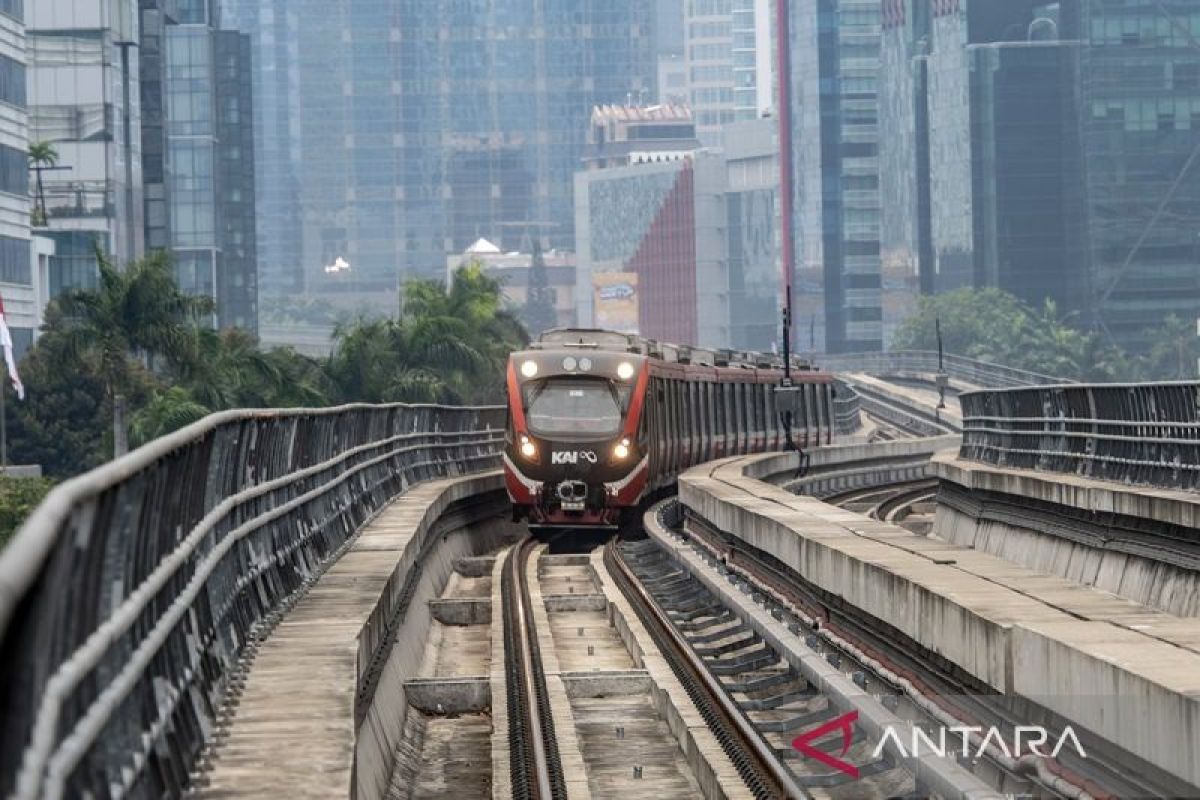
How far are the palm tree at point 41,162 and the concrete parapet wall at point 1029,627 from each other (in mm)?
111017

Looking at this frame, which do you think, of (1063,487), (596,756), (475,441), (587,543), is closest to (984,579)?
(596,756)

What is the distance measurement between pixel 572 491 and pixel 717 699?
64.6ft

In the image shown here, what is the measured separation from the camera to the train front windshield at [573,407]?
116ft

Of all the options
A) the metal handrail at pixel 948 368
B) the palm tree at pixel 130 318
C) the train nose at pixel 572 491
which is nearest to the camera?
the train nose at pixel 572 491

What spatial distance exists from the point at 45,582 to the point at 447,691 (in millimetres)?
11841

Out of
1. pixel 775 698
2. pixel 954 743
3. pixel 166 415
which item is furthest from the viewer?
pixel 166 415

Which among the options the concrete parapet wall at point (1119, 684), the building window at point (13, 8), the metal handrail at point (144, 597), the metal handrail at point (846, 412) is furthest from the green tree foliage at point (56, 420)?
A: the concrete parapet wall at point (1119, 684)

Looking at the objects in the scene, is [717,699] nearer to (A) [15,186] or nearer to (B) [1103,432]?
(B) [1103,432]

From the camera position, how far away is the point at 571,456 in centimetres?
3512

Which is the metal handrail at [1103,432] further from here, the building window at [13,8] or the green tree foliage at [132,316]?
the building window at [13,8]

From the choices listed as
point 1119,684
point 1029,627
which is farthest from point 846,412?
point 1119,684

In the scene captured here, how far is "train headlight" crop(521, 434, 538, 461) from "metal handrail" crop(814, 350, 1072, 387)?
117 meters

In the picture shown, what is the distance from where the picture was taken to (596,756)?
15.0m

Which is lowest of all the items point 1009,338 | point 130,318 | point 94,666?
point 94,666
